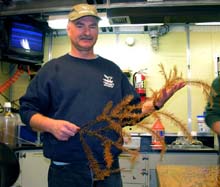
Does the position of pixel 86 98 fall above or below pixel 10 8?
below

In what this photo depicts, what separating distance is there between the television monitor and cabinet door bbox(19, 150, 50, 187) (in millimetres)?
1149

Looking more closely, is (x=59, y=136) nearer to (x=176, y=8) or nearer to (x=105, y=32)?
(x=176, y=8)

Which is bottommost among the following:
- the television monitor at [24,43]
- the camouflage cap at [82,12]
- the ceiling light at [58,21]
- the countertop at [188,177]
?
the countertop at [188,177]

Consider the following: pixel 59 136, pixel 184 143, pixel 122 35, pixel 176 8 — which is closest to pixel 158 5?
pixel 176 8

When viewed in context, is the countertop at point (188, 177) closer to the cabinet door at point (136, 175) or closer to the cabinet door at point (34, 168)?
the cabinet door at point (136, 175)

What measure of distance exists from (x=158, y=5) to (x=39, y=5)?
1.37m

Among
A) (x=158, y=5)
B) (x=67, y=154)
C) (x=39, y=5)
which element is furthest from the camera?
(x=39, y=5)

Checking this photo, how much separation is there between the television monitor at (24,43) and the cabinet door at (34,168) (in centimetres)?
115

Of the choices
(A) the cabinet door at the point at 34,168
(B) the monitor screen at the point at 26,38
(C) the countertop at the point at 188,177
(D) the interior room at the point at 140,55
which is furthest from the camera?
(B) the monitor screen at the point at 26,38

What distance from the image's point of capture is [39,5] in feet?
11.8

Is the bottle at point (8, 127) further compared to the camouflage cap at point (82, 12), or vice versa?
the bottle at point (8, 127)

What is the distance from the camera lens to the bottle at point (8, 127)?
3684 mm

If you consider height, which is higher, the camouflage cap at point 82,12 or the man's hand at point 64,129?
the camouflage cap at point 82,12

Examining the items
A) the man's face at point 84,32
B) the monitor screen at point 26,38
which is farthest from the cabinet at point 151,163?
the man's face at point 84,32
